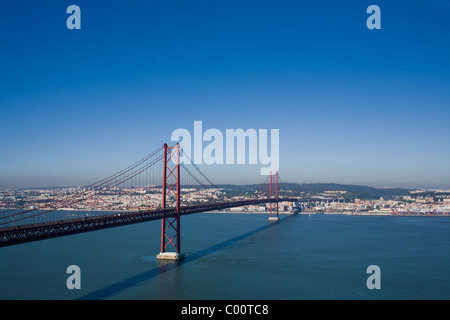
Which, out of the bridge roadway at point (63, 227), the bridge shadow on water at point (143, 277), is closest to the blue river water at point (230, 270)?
the bridge shadow on water at point (143, 277)

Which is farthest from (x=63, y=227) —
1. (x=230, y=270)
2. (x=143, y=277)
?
(x=230, y=270)

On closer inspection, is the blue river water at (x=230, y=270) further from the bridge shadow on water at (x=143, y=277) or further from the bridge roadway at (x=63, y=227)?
the bridge roadway at (x=63, y=227)

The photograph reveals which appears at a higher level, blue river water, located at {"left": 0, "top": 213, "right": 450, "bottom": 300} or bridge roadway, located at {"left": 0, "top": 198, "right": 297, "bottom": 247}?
bridge roadway, located at {"left": 0, "top": 198, "right": 297, "bottom": 247}

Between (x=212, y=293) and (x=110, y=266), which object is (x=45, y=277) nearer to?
(x=110, y=266)

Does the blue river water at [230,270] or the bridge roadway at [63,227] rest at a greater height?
the bridge roadway at [63,227]

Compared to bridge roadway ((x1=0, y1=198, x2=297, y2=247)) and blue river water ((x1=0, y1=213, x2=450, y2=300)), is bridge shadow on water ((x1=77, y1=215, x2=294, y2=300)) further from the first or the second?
bridge roadway ((x1=0, y1=198, x2=297, y2=247))

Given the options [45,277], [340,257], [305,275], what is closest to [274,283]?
[305,275]

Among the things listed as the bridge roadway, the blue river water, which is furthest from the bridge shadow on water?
the bridge roadway

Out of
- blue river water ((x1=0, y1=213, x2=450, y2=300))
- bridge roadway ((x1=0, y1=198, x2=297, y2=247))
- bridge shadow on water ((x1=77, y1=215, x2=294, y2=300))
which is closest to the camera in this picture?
bridge roadway ((x1=0, y1=198, x2=297, y2=247))
